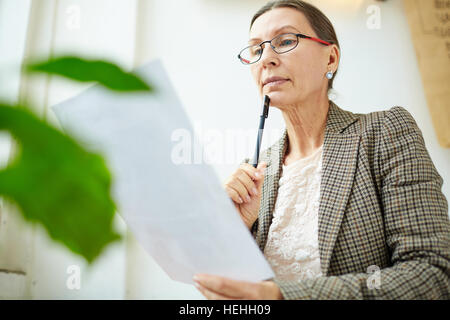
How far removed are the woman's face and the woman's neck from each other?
0.10 feet

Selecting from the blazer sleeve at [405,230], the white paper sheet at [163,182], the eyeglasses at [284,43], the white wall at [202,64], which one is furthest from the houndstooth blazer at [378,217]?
the white wall at [202,64]

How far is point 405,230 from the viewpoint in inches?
27.2

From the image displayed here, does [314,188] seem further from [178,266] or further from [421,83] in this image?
[421,83]

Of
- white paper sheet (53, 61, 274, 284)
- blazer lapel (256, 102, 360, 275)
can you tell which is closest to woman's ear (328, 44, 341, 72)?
blazer lapel (256, 102, 360, 275)

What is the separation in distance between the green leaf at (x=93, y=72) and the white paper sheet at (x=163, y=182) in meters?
0.27

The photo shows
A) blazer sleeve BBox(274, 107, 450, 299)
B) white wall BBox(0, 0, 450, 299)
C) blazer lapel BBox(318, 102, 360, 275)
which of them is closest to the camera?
blazer sleeve BBox(274, 107, 450, 299)

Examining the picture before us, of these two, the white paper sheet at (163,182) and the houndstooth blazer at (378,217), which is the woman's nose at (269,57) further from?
the white paper sheet at (163,182)

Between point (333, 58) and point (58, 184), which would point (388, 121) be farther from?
point (58, 184)

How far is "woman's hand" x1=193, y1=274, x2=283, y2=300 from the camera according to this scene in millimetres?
532

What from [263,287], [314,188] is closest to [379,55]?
[314,188]

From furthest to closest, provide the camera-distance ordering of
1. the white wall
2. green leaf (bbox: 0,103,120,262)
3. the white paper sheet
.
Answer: the white wall < the white paper sheet < green leaf (bbox: 0,103,120,262)

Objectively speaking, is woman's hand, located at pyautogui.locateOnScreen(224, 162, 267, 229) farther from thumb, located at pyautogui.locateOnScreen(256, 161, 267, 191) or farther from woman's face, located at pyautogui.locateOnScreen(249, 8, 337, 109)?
woman's face, located at pyautogui.locateOnScreen(249, 8, 337, 109)

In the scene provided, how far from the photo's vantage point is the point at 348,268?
744 millimetres

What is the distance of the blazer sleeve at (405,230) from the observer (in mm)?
593
